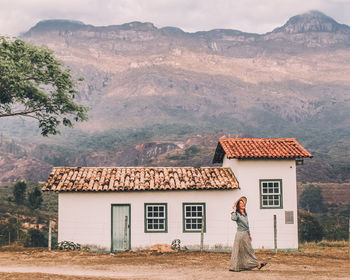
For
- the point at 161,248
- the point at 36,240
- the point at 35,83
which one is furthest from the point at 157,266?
the point at 36,240

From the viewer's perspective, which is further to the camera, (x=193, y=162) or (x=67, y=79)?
(x=193, y=162)

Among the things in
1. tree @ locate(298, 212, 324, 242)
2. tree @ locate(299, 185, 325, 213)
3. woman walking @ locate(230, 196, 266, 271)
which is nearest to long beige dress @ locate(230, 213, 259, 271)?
woman walking @ locate(230, 196, 266, 271)

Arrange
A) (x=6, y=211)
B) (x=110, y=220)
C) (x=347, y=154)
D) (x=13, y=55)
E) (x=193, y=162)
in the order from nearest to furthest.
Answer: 1. (x=110, y=220)
2. (x=13, y=55)
3. (x=6, y=211)
4. (x=193, y=162)
5. (x=347, y=154)

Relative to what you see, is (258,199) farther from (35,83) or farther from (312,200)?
(312,200)

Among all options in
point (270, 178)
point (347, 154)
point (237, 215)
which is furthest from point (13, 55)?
point (347, 154)

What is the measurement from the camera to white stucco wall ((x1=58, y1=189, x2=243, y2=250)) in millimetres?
23312

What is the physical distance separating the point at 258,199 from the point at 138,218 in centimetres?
601

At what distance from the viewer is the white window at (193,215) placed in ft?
78.1

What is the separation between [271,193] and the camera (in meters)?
24.6

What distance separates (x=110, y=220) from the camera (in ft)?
76.8

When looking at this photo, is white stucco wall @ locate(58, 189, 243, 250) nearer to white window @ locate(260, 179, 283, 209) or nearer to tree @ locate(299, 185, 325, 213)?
white window @ locate(260, 179, 283, 209)

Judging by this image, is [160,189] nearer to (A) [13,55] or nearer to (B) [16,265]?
(B) [16,265]

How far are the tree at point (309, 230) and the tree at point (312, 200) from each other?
49030 mm

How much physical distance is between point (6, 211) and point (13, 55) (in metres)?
24.7
